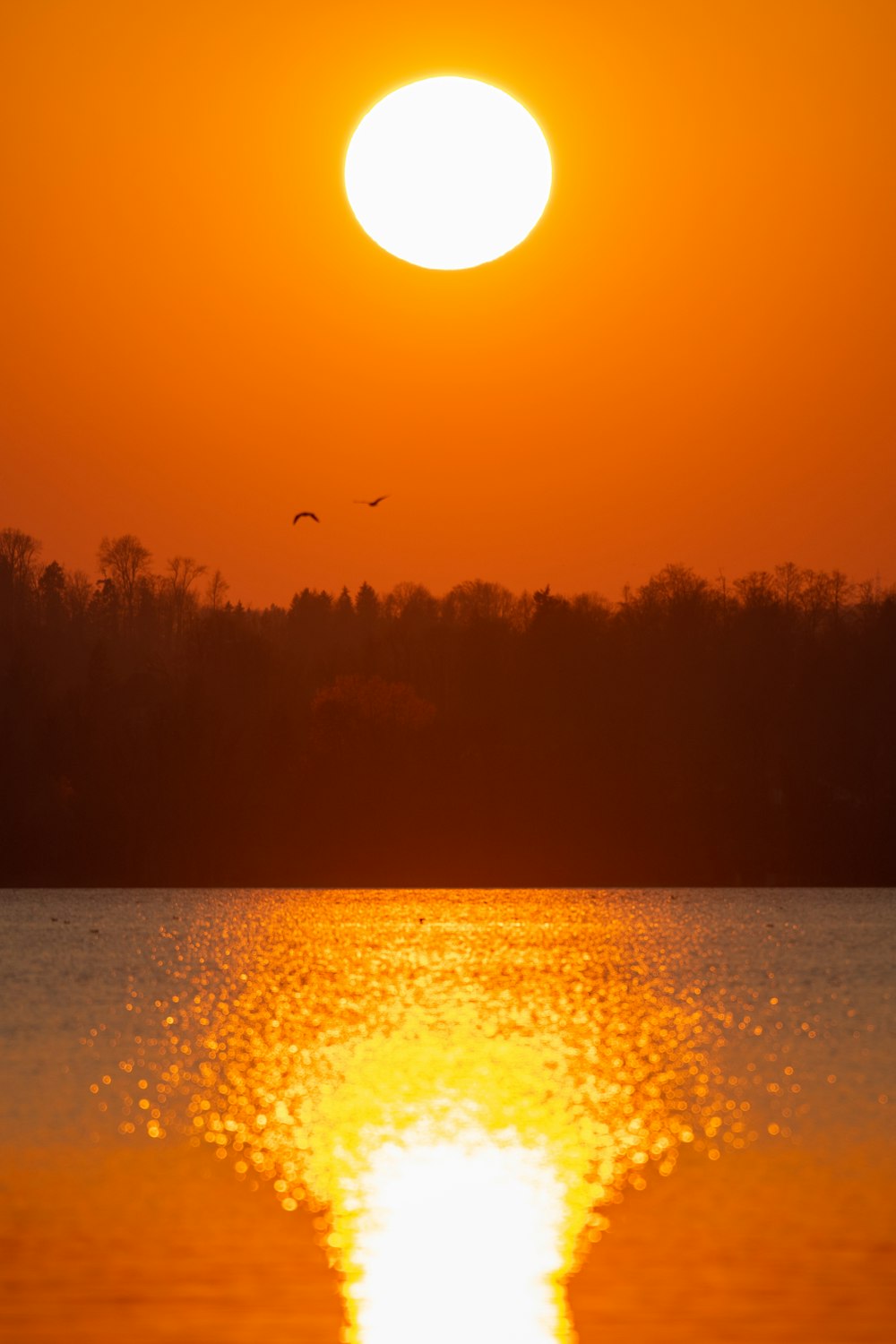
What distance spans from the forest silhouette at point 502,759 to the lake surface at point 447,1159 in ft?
183

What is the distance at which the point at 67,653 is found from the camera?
128250 millimetres

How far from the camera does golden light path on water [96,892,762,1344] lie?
15.5 m

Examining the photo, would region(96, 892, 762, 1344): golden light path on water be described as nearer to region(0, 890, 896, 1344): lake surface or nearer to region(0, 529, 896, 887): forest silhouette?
region(0, 890, 896, 1344): lake surface

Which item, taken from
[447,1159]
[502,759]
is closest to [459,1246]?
[447,1159]

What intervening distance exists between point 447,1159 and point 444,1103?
14.5 feet

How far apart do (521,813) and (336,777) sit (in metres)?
10.0

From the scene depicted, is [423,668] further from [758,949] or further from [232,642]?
[758,949]

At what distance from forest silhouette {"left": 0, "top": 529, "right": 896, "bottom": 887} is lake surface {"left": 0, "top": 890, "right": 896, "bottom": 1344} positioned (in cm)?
5588

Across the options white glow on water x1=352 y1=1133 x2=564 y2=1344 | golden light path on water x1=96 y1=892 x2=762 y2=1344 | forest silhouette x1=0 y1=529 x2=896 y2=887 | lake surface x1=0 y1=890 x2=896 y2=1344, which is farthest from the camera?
forest silhouette x1=0 y1=529 x2=896 y2=887

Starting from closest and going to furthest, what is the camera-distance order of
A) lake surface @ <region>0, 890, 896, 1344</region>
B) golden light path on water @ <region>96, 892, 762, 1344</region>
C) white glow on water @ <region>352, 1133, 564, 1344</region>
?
1. white glow on water @ <region>352, 1133, 564, 1344</region>
2. lake surface @ <region>0, 890, 896, 1344</region>
3. golden light path on water @ <region>96, 892, 762, 1344</region>

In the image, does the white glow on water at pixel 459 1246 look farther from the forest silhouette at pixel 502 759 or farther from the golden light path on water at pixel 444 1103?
the forest silhouette at pixel 502 759

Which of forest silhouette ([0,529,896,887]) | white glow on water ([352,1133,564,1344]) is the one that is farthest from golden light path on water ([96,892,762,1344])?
forest silhouette ([0,529,896,887])

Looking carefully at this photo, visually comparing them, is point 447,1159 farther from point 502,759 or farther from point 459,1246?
point 502,759

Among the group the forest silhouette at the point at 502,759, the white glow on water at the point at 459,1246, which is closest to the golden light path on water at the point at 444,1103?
the white glow on water at the point at 459,1246
